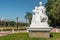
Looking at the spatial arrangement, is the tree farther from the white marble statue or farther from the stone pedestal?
the stone pedestal

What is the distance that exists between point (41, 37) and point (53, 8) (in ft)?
86.3

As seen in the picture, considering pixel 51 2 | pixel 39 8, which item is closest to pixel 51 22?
pixel 51 2

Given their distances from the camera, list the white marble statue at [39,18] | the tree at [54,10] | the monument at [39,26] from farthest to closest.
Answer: the tree at [54,10]
the white marble statue at [39,18]
the monument at [39,26]

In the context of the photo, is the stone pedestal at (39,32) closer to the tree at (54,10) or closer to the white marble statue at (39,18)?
the white marble statue at (39,18)

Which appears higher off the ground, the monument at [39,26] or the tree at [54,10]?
the tree at [54,10]

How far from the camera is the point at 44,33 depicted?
49.3 feet

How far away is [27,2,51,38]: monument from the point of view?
14.9 metres

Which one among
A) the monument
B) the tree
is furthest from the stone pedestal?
the tree

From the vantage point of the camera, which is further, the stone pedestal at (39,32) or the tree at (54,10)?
the tree at (54,10)

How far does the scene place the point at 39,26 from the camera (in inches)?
592

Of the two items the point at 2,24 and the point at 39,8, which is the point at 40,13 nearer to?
the point at 39,8

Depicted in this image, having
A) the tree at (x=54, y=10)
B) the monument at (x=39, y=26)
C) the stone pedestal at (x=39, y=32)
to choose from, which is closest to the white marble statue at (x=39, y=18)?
the monument at (x=39, y=26)

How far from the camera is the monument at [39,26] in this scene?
48.9ft

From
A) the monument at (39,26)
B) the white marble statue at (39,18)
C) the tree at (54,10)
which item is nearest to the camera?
the monument at (39,26)
